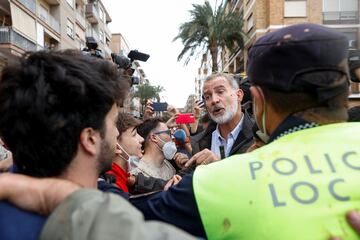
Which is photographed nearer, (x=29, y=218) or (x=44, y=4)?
(x=29, y=218)

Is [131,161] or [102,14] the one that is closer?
[131,161]

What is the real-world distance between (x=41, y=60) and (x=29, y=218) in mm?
496

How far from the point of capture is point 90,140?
4.44ft

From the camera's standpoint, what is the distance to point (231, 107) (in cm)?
356

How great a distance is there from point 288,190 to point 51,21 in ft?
95.1

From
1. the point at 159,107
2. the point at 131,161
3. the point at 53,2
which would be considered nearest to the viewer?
the point at 131,161

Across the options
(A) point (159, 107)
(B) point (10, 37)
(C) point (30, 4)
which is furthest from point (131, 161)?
(C) point (30, 4)

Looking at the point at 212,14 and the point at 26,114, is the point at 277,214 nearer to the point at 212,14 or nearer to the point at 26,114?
the point at 26,114

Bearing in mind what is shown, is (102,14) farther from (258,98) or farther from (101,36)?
(258,98)

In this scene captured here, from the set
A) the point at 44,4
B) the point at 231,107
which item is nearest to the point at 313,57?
the point at 231,107

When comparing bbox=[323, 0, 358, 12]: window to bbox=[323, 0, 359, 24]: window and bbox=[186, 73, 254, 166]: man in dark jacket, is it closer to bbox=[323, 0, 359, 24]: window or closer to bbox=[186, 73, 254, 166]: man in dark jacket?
bbox=[323, 0, 359, 24]: window

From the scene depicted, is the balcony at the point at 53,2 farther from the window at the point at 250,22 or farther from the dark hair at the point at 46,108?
the dark hair at the point at 46,108

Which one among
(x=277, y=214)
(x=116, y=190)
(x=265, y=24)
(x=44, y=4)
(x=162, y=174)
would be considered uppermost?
(x=44, y=4)

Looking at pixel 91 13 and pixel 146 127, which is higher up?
pixel 91 13
